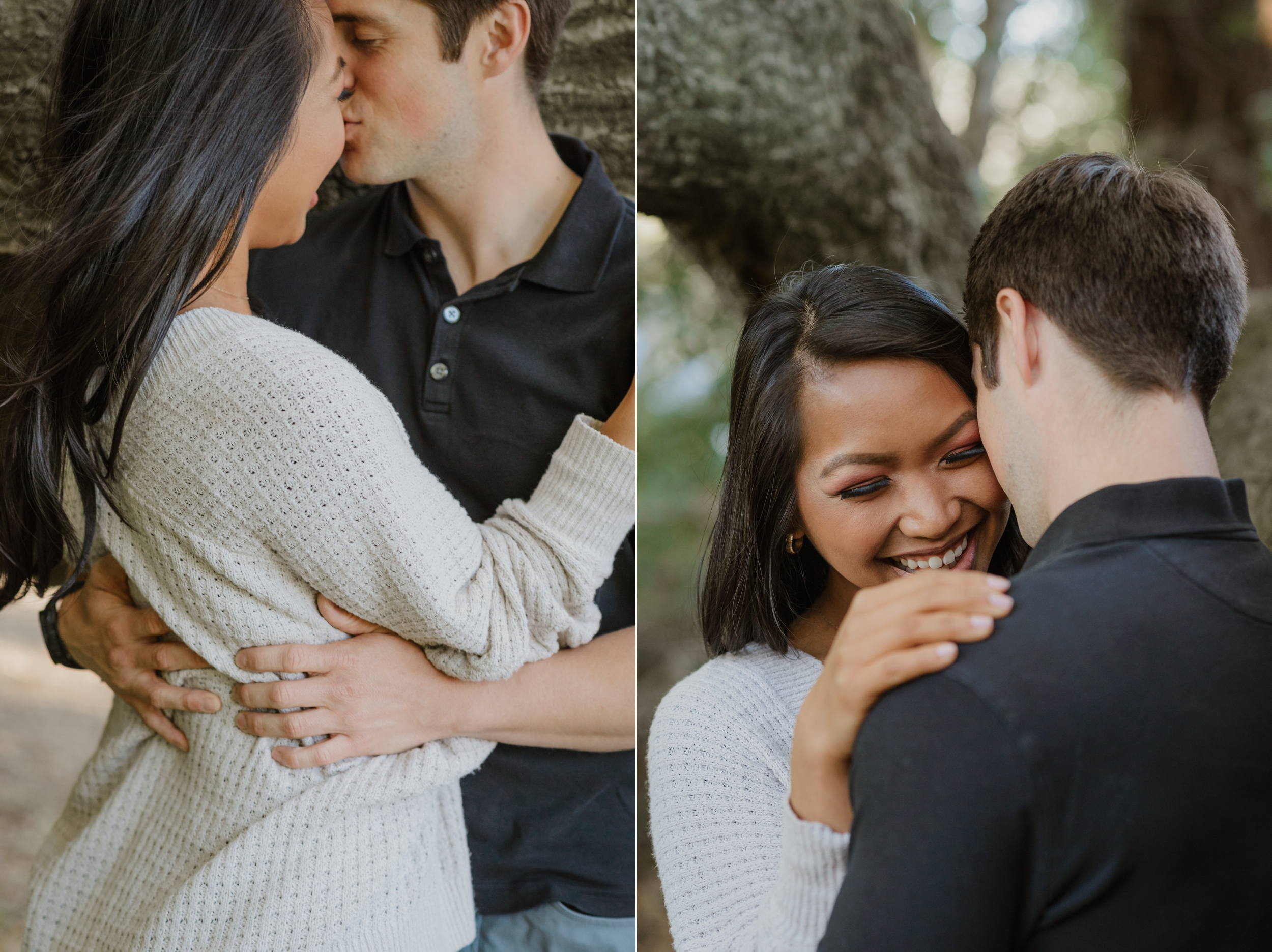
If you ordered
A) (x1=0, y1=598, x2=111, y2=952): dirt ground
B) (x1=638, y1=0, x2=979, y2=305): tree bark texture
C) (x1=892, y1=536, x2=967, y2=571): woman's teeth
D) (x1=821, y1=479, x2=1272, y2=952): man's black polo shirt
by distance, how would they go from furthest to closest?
(x1=638, y1=0, x2=979, y2=305): tree bark texture
(x1=0, y1=598, x2=111, y2=952): dirt ground
(x1=892, y1=536, x2=967, y2=571): woman's teeth
(x1=821, y1=479, x2=1272, y2=952): man's black polo shirt

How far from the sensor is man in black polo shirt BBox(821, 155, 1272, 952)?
0.72m

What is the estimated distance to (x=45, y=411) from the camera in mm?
1125

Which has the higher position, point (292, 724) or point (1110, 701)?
point (1110, 701)

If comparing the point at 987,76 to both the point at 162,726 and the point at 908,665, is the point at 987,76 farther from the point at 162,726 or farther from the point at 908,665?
the point at 162,726

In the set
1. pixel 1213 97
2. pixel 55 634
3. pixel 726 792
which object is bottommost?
pixel 726 792

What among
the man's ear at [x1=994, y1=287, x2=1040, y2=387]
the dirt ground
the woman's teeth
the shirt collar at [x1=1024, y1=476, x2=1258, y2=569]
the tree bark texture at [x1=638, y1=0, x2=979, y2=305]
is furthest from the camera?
the tree bark texture at [x1=638, y1=0, x2=979, y2=305]

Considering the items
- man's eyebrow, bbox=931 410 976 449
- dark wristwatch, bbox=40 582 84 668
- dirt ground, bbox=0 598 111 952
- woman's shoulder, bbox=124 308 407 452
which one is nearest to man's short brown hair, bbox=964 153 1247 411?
man's eyebrow, bbox=931 410 976 449

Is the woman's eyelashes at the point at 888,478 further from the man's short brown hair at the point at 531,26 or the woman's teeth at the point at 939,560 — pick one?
the man's short brown hair at the point at 531,26

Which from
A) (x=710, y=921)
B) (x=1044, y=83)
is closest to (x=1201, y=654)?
(x=710, y=921)

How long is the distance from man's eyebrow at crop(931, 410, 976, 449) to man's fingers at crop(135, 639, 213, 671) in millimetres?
867

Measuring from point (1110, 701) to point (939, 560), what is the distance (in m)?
0.42

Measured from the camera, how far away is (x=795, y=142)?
210 cm

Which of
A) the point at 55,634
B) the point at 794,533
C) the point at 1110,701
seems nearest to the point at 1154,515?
the point at 1110,701

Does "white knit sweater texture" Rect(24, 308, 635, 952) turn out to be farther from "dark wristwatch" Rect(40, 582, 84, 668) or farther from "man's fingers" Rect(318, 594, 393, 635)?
"dark wristwatch" Rect(40, 582, 84, 668)
